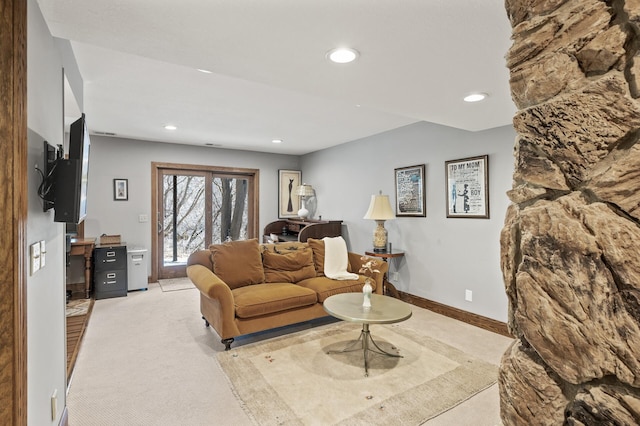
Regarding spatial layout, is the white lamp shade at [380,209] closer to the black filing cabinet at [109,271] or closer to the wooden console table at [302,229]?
the wooden console table at [302,229]

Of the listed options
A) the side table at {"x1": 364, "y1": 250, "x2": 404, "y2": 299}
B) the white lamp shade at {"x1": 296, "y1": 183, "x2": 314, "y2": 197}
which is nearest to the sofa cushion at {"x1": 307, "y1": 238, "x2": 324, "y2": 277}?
the side table at {"x1": 364, "y1": 250, "x2": 404, "y2": 299}

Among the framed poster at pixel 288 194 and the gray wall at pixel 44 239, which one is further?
the framed poster at pixel 288 194

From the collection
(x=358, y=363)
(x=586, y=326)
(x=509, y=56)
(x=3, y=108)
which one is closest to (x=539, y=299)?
(x=586, y=326)

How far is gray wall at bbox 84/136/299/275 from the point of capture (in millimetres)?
5160

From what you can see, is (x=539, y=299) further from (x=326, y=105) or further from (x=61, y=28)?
(x=326, y=105)

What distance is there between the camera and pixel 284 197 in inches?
265

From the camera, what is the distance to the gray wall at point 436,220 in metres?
3.52

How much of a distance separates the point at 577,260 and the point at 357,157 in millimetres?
4769

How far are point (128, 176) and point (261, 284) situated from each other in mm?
3411

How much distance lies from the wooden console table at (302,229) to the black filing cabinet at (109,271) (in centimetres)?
248

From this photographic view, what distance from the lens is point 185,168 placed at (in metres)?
5.86

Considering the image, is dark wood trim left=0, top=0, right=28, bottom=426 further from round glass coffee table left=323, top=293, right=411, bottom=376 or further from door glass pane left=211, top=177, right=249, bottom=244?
door glass pane left=211, top=177, right=249, bottom=244

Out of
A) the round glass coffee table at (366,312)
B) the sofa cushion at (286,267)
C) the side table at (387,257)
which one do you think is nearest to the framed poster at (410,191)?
the side table at (387,257)

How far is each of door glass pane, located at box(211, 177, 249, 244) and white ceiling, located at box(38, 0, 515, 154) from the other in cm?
264
